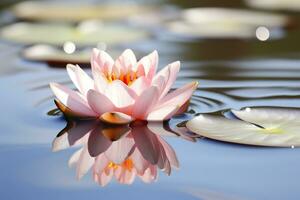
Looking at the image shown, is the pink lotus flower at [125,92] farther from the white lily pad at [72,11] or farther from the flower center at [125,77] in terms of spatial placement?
the white lily pad at [72,11]

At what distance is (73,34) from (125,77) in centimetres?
133

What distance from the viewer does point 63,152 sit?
58.0 inches

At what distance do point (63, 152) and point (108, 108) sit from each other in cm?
16

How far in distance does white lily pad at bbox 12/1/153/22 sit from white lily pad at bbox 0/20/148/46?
303mm

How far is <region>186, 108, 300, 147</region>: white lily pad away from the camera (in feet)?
4.91

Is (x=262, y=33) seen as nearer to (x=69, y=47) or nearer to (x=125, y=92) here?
(x=69, y=47)

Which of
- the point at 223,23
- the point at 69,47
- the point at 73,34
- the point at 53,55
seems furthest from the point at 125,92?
the point at 223,23

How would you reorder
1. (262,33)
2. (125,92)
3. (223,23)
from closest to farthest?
(125,92)
(262,33)
(223,23)

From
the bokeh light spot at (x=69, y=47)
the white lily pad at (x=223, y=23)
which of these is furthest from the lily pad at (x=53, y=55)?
the white lily pad at (x=223, y=23)

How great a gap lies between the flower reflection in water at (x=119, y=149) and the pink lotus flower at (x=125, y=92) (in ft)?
0.11

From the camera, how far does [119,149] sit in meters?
1.48

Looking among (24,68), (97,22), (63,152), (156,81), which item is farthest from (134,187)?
(97,22)

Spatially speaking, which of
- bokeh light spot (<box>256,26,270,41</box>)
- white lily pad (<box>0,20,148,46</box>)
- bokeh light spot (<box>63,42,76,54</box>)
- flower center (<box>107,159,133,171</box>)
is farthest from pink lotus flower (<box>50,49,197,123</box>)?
bokeh light spot (<box>256,26,270,41</box>)

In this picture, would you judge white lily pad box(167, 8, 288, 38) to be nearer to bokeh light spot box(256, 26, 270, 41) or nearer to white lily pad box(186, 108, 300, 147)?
bokeh light spot box(256, 26, 270, 41)
